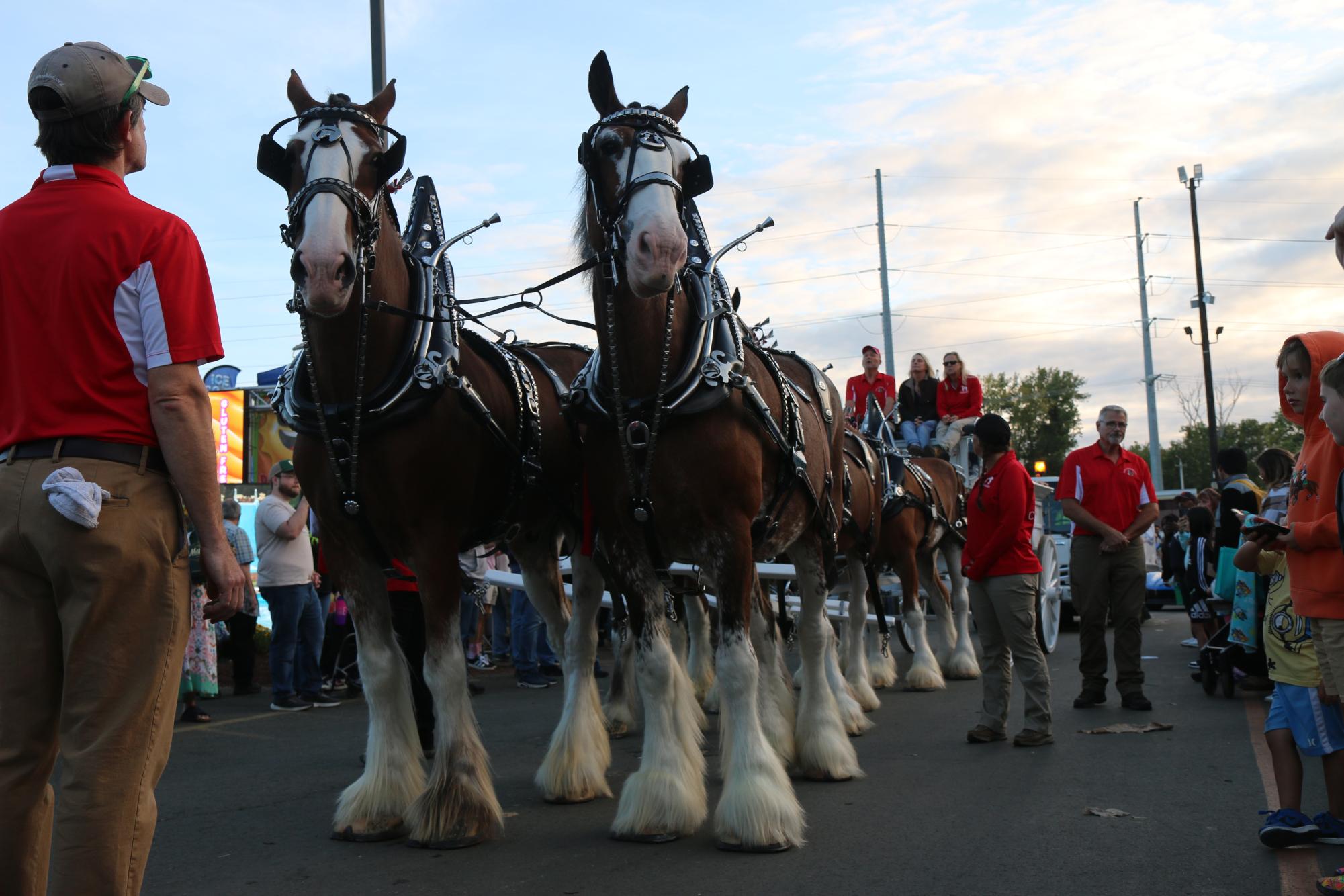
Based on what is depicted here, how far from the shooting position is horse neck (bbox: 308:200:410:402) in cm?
512

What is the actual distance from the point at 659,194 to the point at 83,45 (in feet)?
7.65

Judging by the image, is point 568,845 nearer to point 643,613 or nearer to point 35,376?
point 643,613

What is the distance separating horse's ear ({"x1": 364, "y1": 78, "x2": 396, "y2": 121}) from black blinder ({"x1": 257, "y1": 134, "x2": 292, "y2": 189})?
0.49 meters

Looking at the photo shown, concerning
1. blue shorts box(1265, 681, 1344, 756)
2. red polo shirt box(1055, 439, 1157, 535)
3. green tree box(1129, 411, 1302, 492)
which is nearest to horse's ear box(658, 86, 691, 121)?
blue shorts box(1265, 681, 1344, 756)

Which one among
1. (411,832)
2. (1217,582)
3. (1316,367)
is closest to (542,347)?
(411,832)

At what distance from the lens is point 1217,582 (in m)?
10.0

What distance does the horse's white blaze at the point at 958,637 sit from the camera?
11.9m

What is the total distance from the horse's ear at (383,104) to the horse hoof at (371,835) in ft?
10.4

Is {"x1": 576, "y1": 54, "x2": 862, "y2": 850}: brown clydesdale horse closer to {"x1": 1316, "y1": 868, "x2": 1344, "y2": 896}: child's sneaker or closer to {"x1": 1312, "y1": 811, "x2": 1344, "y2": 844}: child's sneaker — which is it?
{"x1": 1316, "y1": 868, "x2": 1344, "y2": 896}: child's sneaker

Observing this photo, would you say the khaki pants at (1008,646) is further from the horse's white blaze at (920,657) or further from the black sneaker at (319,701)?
the black sneaker at (319,701)

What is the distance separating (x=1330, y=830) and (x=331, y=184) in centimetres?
479

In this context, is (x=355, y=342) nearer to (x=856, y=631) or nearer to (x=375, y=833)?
(x=375, y=833)

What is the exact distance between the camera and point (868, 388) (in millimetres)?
14156

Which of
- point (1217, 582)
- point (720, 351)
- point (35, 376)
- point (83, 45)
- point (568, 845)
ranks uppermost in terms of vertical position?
point (83, 45)
